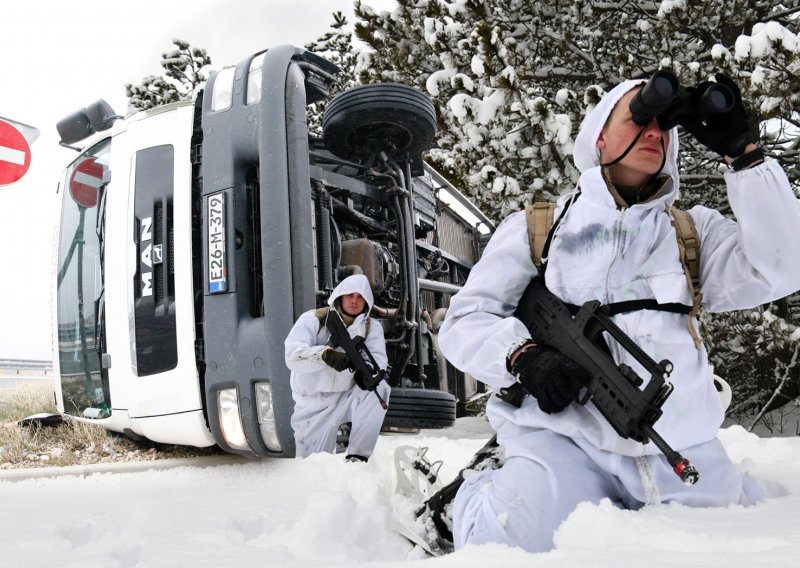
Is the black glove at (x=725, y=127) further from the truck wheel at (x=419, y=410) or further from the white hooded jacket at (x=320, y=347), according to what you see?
the truck wheel at (x=419, y=410)

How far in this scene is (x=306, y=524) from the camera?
2.24 m

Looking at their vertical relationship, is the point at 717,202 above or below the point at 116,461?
above

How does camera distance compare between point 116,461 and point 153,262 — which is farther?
point 116,461

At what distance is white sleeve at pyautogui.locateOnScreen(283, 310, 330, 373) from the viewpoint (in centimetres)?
362

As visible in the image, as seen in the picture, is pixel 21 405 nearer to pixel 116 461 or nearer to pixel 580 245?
pixel 116 461

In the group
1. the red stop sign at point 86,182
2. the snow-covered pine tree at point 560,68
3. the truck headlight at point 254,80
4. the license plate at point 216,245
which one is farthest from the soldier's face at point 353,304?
the snow-covered pine tree at point 560,68

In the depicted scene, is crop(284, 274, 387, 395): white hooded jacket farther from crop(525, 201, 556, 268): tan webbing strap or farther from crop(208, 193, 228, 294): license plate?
crop(525, 201, 556, 268): tan webbing strap

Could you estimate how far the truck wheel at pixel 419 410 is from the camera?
4285 millimetres

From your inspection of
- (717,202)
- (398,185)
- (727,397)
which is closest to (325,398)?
(398,185)

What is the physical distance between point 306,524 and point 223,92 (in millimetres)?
2624

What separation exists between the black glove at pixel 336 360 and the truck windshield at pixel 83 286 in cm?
132

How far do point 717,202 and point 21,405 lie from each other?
25.7 feet

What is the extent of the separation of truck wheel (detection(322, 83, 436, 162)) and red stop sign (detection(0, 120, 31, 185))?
2819 mm

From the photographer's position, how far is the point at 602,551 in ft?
4.68
